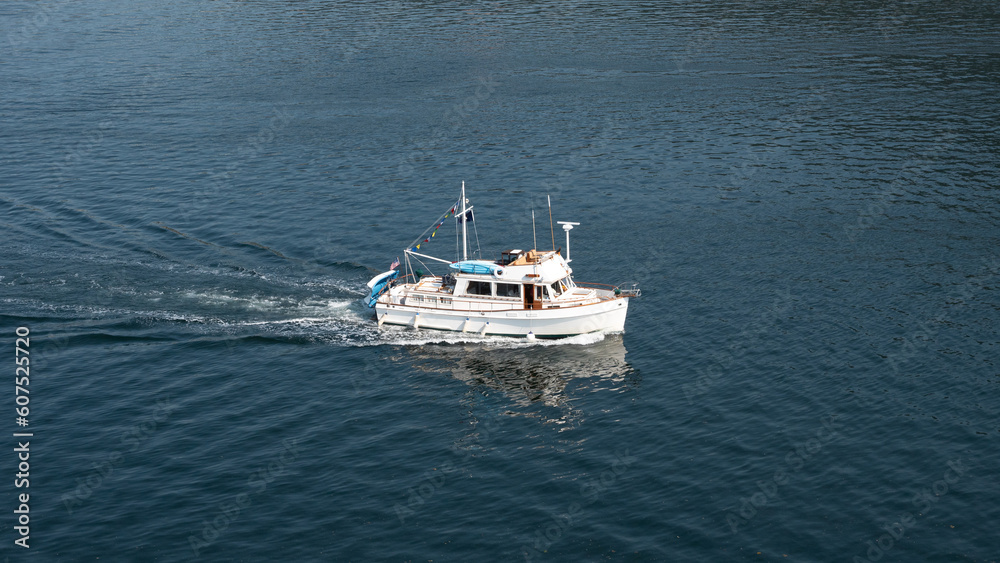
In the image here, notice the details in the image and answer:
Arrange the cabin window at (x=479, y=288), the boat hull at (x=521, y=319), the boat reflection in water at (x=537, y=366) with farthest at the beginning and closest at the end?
the cabin window at (x=479, y=288)
the boat hull at (x=521, y=319)
the boat reflection in water at (x=537, y=366)

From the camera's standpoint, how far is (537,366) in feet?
211

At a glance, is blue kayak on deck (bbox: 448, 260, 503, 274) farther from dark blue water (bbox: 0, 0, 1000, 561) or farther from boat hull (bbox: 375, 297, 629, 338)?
dark blue water (bbox: 0, 0, 1000, 561)

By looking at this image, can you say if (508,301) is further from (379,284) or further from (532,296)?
(379,284)

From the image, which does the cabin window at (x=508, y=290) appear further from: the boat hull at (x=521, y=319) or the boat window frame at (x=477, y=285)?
the boat hull at (x=521, y=319)

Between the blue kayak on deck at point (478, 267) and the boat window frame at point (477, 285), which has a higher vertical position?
the blue kayak on deck at point (478, 267)

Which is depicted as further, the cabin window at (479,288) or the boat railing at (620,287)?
the boat railing at (620,287)

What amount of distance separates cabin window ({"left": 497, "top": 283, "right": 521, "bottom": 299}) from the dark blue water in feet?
14.0

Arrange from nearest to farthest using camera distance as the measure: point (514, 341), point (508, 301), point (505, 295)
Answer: point (514, 341) → point (508, 301) → point (505, 295)

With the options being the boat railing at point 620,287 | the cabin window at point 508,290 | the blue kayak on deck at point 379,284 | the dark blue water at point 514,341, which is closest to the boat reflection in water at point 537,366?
the dark blue water at point 514,341

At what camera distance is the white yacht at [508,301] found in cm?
6700

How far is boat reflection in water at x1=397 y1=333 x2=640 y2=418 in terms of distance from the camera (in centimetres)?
6100

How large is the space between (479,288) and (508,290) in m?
2.28

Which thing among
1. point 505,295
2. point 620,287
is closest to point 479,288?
point 505,295

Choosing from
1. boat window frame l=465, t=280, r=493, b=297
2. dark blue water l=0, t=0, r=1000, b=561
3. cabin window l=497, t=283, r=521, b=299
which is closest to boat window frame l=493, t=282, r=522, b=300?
cabin window l=497, t=283, r=521, b=299
